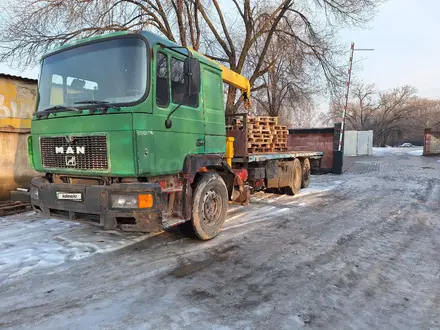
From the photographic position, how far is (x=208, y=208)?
5.04 meters

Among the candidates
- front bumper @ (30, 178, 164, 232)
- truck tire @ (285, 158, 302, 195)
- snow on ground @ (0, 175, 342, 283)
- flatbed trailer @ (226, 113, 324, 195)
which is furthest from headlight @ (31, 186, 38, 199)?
truck tire @ (285, 158, 302, 195)

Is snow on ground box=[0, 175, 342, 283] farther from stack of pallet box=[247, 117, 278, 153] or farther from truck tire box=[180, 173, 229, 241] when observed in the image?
stack of pallet box=[247, 117, 278, 153]

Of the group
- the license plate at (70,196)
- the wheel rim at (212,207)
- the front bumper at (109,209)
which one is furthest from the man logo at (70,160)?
the wheel rim at (212,207)

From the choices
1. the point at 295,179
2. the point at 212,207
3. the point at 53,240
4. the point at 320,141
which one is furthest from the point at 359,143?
the point at 53,240

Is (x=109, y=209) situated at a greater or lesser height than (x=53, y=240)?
greater

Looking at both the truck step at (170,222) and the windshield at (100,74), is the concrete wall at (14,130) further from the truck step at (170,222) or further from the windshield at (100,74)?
the truck step at (170,222)

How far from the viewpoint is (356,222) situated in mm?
6266

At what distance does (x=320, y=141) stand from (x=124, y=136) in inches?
511

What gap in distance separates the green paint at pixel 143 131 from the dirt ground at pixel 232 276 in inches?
49.9

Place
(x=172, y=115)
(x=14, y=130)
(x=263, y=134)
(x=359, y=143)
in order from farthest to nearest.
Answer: (x=359, y=143) → (x=263, y=134) → (x=14, y=130) → (x=172, y=115)

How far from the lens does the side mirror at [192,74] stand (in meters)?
4.23

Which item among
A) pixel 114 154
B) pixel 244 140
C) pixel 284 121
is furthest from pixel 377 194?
pixel 284 121

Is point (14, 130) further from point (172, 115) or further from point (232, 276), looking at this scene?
point (232, 276)

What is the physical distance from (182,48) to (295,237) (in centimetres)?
354
